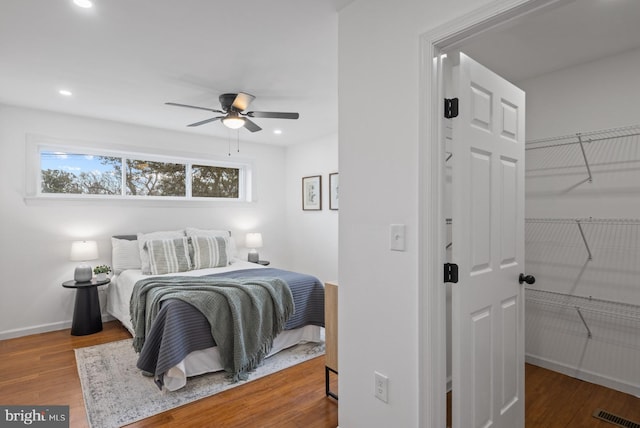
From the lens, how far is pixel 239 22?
83.0 inches

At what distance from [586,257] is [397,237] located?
199 centimetres

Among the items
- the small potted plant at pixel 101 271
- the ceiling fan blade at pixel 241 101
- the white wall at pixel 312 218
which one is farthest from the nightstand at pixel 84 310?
the white wall at pixel 312 218

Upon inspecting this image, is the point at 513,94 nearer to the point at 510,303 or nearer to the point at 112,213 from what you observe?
the point at 510,303

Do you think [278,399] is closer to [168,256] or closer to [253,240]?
[168,256]

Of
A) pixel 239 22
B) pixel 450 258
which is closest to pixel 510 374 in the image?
pixel 450 258

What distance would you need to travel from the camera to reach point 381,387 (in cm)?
172

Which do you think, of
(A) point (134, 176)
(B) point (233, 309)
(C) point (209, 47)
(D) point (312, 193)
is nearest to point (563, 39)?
(C) point (209, 47)

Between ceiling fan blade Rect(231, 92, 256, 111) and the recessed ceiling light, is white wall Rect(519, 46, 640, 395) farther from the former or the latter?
the recessed ceiling light

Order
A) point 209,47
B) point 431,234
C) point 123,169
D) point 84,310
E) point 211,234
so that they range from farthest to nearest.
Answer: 1. point 211,234
2. point 123,169
3. point 84,310
4. point 209,47
5. point 431,234

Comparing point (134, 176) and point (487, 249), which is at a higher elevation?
point (134, 176)

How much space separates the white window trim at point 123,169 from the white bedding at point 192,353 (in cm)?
102

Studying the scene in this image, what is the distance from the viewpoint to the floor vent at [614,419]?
2105 mm

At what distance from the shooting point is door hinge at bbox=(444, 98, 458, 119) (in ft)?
5.10

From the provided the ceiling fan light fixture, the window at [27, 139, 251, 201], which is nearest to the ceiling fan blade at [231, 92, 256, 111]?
the ceiling fan light fixture
